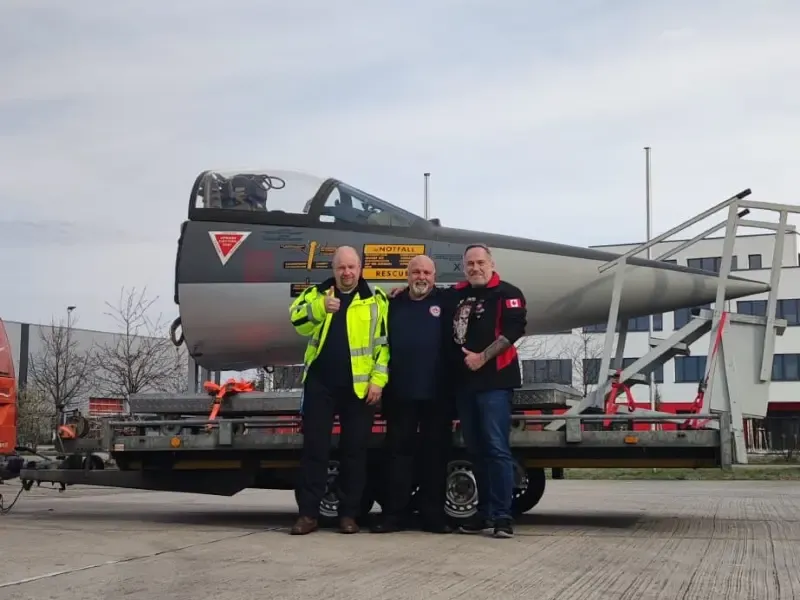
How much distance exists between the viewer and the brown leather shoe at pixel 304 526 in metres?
7.85

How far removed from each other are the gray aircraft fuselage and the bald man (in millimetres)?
1174

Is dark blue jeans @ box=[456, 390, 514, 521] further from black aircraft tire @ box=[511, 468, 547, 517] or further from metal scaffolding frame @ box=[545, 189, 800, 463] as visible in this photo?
black aircraft tire @ box=[511, 468, 547, 517]

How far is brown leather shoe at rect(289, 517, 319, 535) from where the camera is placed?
7.85m

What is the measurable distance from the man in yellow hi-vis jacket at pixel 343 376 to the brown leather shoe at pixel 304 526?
0.05 meters

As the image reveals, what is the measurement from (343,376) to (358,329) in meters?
0.39

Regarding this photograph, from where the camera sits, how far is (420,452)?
834 cm

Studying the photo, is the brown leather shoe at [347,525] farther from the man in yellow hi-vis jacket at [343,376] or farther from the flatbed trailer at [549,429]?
the flatbed trailer at [549,429]

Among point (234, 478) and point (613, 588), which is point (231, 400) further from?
point (613, 588)

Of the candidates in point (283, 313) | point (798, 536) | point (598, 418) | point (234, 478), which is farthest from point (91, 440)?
point (798, 536)

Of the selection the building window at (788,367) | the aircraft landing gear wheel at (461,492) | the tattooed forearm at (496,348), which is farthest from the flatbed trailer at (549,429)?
the building window at (788,367)

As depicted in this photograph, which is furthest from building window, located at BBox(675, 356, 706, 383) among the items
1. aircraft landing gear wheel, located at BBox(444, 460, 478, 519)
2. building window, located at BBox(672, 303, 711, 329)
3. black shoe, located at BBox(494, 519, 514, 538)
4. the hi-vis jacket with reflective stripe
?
black shoe, located at BBox(494, 519, 514, 538)

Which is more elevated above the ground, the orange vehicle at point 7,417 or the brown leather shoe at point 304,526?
the orange vehicle at point 7,417

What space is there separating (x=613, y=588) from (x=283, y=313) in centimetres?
482

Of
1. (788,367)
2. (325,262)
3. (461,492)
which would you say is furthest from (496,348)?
(788,367)
